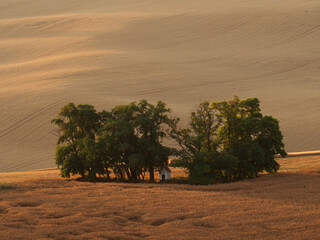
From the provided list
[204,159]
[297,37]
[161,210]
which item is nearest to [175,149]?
[204,159]

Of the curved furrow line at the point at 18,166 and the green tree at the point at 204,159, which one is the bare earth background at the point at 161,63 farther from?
the green tree at the point at 204,159

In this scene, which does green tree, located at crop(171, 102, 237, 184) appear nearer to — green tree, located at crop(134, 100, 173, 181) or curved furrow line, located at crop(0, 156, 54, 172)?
green tree, located at crop(134, 100, 173, 181)

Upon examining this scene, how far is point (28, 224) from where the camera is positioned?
20375 millimetres

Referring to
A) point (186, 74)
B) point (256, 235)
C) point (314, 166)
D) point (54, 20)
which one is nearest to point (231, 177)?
point (314, 166)

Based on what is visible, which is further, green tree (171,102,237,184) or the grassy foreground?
green tree (171,102,237,184)

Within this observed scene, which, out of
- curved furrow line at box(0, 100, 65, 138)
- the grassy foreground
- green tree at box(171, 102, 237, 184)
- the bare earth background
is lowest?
the grassy foreground

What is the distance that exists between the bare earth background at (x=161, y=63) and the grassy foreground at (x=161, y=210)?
20.0 m

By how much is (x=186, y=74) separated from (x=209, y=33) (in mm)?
24120

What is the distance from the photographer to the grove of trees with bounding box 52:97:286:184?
3169cm

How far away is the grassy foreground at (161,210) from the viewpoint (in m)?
19.2

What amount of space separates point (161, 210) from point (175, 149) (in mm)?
10055

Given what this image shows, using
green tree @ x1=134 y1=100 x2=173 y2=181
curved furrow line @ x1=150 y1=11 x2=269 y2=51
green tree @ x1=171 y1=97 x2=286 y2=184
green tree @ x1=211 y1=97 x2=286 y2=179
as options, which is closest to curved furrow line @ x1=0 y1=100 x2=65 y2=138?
green tree @ x1=134 y1=100 x2=173 y2=181

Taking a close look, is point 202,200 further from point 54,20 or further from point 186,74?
point 54,20

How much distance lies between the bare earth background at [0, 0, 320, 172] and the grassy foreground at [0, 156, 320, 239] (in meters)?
20.0
